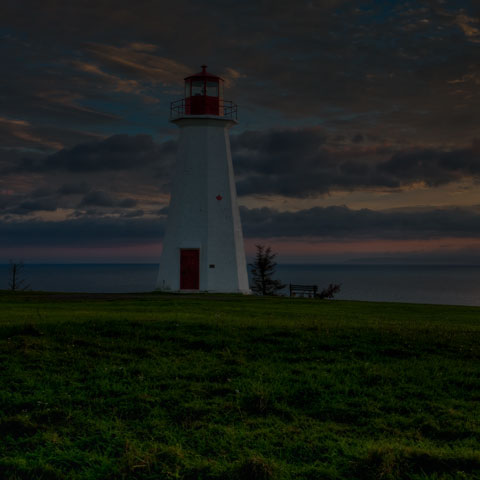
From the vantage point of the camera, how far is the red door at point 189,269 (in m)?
31.0

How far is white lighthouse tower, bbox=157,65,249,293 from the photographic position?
31.0m

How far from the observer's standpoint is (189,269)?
31047 millimetres

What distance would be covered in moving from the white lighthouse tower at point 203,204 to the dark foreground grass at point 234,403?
19.1 m

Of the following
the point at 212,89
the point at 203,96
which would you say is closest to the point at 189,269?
the point at 203,96

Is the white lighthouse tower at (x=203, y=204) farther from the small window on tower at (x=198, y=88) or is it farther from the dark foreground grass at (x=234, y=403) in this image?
the dark foreground grass at (x=234, y=403)

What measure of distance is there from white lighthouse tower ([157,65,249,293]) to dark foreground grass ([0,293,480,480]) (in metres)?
19.1

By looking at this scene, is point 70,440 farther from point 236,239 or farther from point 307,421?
point 236,239

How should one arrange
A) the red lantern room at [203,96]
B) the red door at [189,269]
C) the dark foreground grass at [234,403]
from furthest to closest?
1. the red lantern room at [203,96]
2. the red door at [189,269]
3. the dark foreground grass at [234,403]

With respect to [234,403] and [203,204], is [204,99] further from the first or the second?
[234,403]

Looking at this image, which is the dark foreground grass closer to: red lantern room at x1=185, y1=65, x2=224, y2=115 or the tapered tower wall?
the tapered tower wall

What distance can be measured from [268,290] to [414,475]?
150ft

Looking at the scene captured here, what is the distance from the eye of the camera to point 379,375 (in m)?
8.83

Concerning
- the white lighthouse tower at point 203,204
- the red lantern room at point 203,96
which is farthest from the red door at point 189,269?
the red lantern room at point 203,96

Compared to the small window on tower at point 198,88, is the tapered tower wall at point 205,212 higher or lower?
lower
